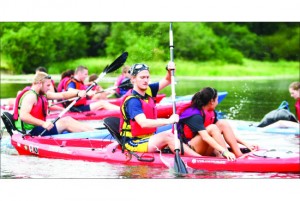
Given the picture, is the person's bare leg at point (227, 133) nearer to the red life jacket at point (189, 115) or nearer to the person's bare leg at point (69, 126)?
the red life jacket at point (189, 115)

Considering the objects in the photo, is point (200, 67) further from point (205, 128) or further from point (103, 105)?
point (205, 128)

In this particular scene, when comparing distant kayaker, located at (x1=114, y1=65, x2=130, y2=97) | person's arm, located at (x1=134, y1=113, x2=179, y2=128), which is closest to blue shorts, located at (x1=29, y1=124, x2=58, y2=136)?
person's arm, located at (x1=134, y1=113, x2=179, y2=128)

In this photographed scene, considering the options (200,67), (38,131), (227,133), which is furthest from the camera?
(200,67)

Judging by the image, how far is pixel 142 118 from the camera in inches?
217

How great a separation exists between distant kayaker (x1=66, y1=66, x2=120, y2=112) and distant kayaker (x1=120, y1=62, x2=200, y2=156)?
316cm

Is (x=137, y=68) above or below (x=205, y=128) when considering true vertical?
above

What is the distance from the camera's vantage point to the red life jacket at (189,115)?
221 inches

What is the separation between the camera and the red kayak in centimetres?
560

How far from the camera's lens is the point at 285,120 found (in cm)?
831

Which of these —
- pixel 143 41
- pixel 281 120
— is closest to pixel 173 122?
pixel 281 120

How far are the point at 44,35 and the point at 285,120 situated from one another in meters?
8.19

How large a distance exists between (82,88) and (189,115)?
3.75 meters

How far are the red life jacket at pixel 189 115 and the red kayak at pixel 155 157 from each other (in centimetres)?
23
